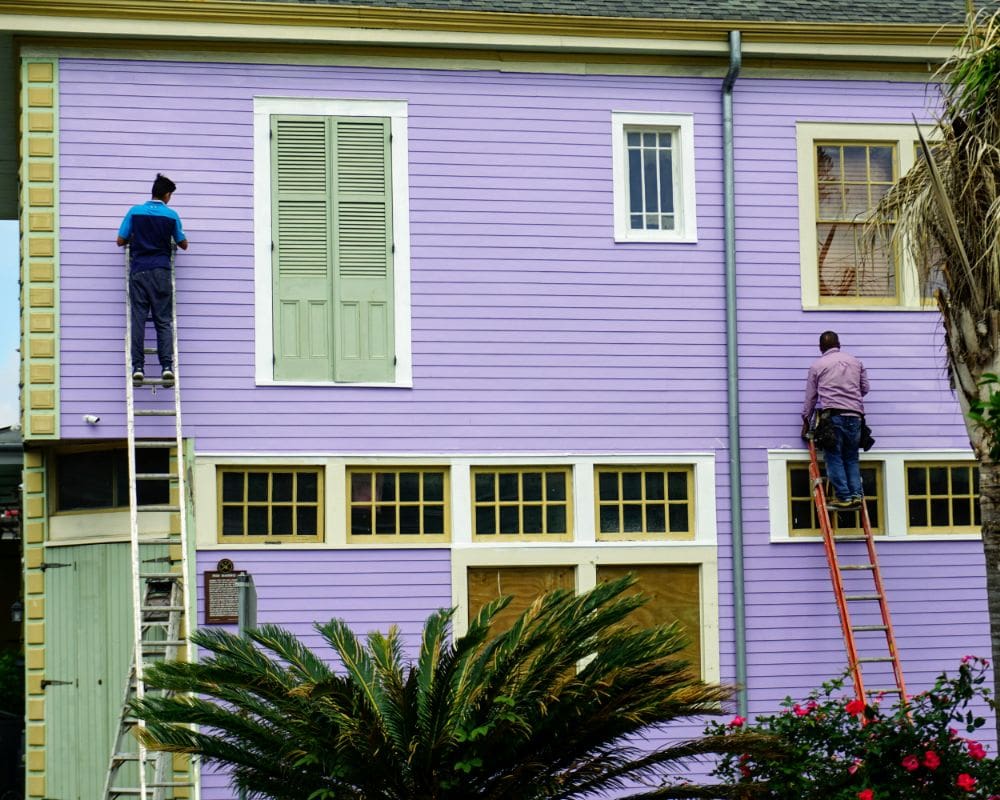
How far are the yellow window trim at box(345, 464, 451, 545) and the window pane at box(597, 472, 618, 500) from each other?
57.0 inches

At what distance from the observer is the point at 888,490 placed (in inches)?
700

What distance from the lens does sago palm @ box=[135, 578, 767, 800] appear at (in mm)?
11398

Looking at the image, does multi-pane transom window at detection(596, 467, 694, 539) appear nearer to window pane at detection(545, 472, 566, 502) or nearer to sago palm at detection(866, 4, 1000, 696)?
window pane at detection(545, 472, 566, 502)

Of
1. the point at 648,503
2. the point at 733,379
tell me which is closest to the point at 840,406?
the point at 733,379

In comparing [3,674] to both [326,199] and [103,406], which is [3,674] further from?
[326,199]

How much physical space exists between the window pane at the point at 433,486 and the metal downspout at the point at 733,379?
273 centimetres

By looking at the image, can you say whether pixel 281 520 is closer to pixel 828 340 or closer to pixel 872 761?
pixel 828 340

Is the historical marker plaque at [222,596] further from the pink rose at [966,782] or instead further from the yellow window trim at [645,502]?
the pink rose at [966,782]

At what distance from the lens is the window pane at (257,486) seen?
1689cm

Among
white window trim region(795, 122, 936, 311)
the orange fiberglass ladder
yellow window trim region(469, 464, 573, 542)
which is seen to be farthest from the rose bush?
white window trim region(795, 122, 936, 311)

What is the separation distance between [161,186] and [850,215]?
663 centimetres

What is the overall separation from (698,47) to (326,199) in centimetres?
381

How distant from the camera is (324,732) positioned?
11.5 meters

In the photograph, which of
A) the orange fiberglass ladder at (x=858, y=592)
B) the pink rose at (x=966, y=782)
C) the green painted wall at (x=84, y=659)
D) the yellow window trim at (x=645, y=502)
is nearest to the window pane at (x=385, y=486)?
the yellow window trim at (x=645, y=502)
